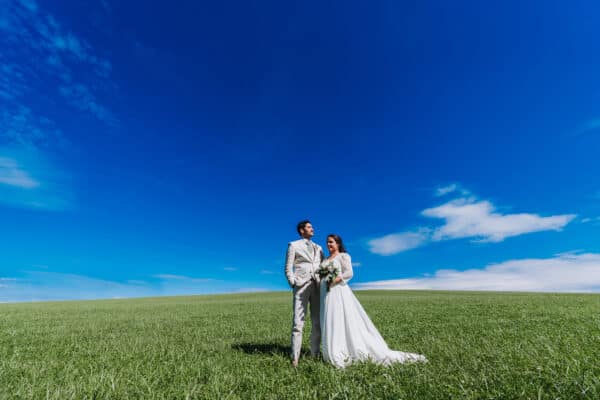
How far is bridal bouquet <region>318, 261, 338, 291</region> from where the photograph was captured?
8.73 m

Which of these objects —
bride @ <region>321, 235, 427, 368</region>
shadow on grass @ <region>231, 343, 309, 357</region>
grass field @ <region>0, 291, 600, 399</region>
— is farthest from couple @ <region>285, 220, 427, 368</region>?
shadow on grass @ <region>231, 343, 309, 357</region>

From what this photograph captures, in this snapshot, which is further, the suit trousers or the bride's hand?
the suit trousers

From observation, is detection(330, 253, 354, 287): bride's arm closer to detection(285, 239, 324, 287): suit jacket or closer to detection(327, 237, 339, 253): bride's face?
detection(327, 237, 339, 253): bride's face

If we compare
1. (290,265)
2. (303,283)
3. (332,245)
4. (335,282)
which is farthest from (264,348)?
(332,245)

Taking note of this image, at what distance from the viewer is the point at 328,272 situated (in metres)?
8.77

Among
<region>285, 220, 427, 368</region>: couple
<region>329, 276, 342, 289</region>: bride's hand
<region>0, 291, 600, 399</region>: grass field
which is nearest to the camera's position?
<region>0, 291, 600, 399</region>: grass field

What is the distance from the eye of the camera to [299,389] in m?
Answer: 6.45

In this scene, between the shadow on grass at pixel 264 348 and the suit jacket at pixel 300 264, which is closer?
the suit jacket at pixel 300 264

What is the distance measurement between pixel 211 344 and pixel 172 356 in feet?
7.49

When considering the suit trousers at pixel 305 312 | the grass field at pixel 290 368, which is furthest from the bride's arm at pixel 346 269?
the grass field at pixel 290 368

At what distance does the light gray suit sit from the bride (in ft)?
1.32

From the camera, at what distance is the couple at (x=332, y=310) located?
8.32m

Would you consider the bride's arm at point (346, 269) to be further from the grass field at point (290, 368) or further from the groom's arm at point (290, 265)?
the grass field at point (290, 368)

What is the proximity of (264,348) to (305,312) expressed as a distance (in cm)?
284
